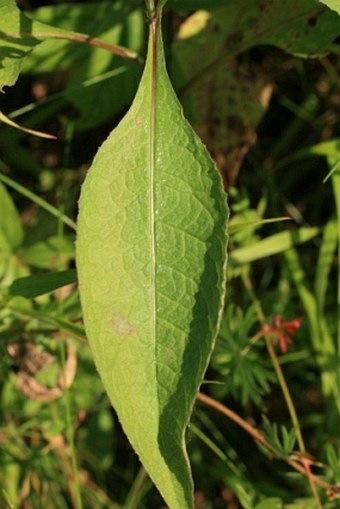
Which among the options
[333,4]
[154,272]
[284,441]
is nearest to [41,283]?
[154,272]

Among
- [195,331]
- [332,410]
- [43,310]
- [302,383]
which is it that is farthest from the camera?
[302,383]

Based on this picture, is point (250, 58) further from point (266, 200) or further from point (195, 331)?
point (195, 331)

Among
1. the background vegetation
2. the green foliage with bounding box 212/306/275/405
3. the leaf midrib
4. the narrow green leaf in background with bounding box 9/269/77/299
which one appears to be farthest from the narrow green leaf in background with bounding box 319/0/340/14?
the green foliage with bounding box 212/306/275/405

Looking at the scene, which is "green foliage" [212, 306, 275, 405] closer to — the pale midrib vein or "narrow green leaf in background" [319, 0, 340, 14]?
the pale midrib vein

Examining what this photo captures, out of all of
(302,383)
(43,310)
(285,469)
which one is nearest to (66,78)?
(43,310)

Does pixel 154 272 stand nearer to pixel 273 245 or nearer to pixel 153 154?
pixel 153 154

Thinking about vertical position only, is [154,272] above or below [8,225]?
above
